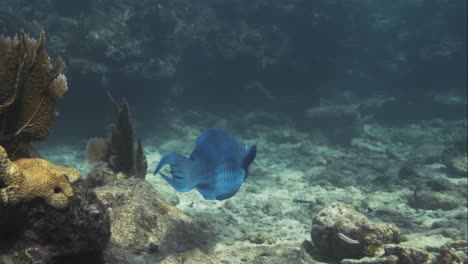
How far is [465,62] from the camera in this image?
823 inches

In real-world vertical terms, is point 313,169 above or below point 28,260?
below

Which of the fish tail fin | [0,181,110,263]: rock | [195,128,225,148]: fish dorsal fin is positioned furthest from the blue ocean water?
[195,128,225,148]: fish dorsal fin

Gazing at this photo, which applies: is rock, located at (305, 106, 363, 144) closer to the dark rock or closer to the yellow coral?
the dark rock

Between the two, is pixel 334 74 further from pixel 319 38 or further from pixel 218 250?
pixel 218 250

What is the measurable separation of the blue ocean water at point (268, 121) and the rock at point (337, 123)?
6 cm

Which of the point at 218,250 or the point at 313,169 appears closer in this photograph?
the point at 218,250

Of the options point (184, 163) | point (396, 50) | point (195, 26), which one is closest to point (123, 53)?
point (195, 26)

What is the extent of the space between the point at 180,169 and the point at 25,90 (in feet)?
3.59

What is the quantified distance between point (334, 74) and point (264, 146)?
8.15 metres

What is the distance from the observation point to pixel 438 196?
786 cm

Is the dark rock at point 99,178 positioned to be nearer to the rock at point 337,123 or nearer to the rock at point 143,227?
the rock at point 143,227

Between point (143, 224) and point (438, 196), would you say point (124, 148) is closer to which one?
point (143, 224)

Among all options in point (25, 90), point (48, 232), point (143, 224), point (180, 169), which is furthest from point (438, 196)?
point (25, 90)

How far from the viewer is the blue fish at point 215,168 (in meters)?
2.71
